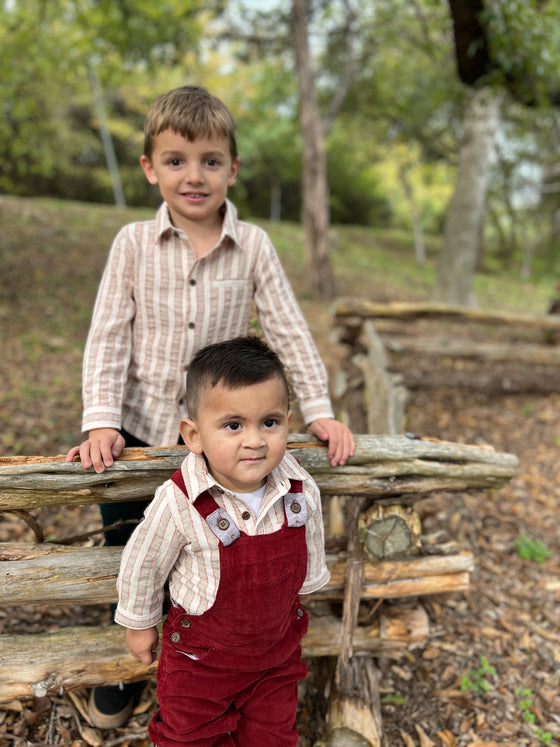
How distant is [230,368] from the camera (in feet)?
4.93

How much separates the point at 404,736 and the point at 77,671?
1.45 m

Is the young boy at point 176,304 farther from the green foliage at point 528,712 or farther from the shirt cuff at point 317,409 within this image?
the green foliage at point 528,712

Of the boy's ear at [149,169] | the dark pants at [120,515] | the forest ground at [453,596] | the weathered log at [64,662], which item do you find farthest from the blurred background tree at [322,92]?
the weathered log at [64,662]

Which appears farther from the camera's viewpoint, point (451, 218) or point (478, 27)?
point (451, 218)

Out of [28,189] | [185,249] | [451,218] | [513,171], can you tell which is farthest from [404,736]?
[28,189]

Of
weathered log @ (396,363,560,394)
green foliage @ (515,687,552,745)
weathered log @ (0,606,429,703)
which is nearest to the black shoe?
weathered log @ (0,606,429,703)

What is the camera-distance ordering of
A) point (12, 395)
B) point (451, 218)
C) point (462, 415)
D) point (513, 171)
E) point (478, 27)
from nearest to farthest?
point (478, 27)
point (12, 395)
point (462, 415)
point (451, 218)
point (513, 171)

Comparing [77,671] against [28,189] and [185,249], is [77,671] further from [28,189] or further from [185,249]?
[28,189]

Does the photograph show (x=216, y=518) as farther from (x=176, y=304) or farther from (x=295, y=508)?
(x=176, y=304)

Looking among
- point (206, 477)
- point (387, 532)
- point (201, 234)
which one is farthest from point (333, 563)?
point (201, 234)

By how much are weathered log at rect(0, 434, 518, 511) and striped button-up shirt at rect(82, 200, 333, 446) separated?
17 centimetres

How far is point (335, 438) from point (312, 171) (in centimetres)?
832

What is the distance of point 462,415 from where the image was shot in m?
5.54

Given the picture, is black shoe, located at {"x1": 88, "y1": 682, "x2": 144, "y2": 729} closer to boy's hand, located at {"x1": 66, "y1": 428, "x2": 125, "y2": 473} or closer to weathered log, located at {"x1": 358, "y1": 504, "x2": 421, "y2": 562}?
boy's hand, located at {"x1": 66, "y1": 428, "x2": 125, "y2": 473}
